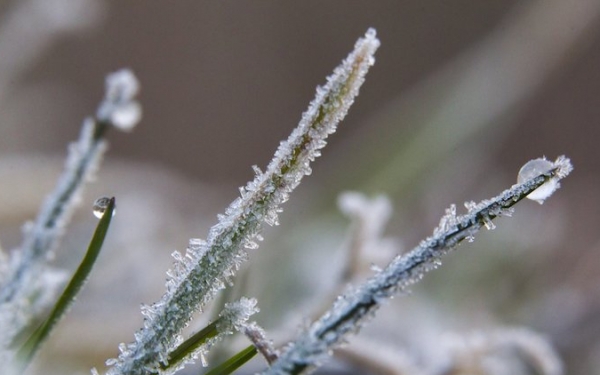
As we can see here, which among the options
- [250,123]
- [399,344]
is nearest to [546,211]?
[399,344]

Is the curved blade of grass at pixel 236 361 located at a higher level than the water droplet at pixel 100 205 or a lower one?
lower

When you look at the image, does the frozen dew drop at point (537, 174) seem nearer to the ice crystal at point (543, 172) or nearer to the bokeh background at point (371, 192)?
the ice crystal at point (543, 172)

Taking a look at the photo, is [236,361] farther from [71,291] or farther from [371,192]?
[371,192]

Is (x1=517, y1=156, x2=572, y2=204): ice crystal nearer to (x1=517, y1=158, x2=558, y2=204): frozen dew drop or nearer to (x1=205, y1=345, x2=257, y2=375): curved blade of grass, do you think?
(x1=517, y1=158, x2=558, y2=204): frozen dew drop

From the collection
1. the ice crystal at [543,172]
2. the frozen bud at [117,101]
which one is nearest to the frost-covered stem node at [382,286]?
the ice crystal at [543,172]

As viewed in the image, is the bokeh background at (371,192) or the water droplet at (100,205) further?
the bokeh background at (371,192)

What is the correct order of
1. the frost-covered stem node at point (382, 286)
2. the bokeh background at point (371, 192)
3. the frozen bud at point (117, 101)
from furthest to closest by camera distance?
the bokeh background at point (371, 192) < the frozen bud at point (117, 101) < the frost-covered stem node at point (382, 286)

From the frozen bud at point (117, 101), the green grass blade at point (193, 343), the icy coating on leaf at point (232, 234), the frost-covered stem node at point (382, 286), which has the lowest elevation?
the frost-covered stem node at point (382, 286)
